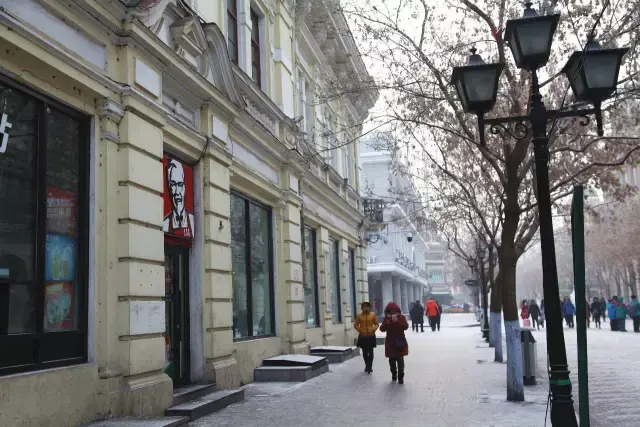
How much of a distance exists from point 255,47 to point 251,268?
4.91 metres

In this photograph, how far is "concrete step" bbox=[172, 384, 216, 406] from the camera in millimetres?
9359

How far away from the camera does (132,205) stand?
27.4 feet

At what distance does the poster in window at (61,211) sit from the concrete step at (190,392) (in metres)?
2.93

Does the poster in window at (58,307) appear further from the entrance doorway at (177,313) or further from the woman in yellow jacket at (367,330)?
the woman in yellow jacket at (367,330)

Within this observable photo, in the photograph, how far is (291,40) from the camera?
17203mm

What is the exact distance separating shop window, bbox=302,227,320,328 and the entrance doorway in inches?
279

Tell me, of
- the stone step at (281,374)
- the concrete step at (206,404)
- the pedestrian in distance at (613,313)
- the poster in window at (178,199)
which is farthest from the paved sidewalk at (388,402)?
the pedestrian in distance at (613,313)

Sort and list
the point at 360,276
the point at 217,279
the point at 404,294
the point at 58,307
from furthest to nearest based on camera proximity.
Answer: the point at 404,294, the point at 360,276, the point at 217,279, the point at 58,307

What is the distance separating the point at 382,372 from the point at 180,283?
6.35 metres

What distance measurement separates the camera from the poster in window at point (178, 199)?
10.1m

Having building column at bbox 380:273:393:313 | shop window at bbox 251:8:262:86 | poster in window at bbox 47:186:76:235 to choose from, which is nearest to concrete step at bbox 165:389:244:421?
poster in window at bbox 47:186:76:235

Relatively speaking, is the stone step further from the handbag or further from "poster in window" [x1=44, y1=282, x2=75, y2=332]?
"poster in window" [x1=44, y1=282, x2=75, y2=332]

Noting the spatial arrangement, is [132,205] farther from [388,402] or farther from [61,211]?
[388,402]

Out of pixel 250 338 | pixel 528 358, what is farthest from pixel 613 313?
pixel 250 338
